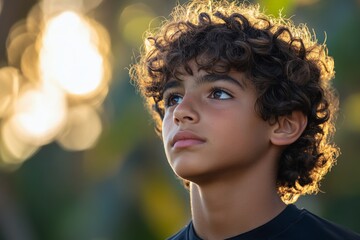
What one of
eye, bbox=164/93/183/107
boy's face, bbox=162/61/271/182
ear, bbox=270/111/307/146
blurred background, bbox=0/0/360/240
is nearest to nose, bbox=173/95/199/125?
boy's face, bbox=162/61/271/182

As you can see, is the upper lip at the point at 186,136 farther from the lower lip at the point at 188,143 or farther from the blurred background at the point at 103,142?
the blurred background at the point at 103,142

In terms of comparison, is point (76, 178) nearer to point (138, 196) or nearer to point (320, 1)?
point (138, 196)

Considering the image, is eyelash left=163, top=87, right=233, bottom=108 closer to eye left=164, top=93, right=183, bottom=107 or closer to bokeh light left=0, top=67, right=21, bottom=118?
eye left=164, top=93, right=183, bottom=107

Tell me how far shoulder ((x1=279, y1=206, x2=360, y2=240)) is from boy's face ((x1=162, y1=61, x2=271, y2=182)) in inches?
12.6

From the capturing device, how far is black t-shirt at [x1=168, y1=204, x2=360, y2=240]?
4.27 metres

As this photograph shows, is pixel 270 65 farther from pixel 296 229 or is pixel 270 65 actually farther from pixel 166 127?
pixel 296 229

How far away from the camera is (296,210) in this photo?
438 cm

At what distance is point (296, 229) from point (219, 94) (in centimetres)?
66

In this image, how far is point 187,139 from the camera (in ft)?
13.9

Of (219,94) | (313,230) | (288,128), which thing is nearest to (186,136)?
(219,94)

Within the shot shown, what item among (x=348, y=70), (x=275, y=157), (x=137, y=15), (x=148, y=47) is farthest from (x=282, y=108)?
(x=137, y=15)

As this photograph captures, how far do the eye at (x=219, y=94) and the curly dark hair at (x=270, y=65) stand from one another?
0.11m

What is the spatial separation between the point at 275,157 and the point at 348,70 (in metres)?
6.63

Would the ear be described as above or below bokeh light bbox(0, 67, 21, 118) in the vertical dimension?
below
